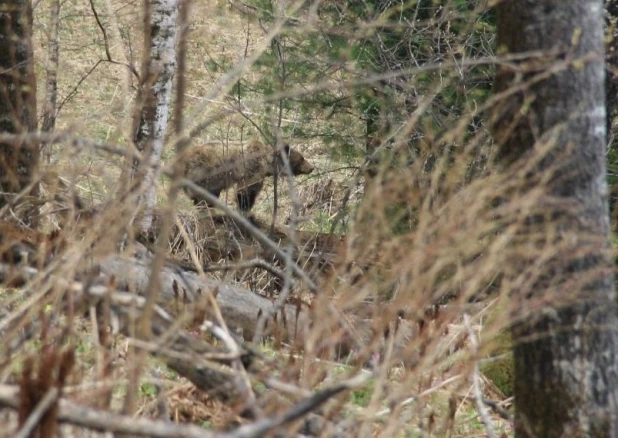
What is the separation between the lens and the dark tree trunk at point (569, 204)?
349cm

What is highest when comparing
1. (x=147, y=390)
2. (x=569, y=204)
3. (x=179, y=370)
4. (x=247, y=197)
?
(x=247, y=197)

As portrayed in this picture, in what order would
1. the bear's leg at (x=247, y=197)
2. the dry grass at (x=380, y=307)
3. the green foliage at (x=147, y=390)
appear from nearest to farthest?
the dry grass at (x=380, y=307) < the green foliage at (x=147, y=390) < the bear's leg at (x=247, y=197)

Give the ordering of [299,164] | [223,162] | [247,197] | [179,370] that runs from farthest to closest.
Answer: [299,164]
[247,197]
[223,162]
[179,370]

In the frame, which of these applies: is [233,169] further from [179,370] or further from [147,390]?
[179,370]

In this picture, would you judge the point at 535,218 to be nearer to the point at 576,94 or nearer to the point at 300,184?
the point at 576,94

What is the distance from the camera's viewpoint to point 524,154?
3.60 m

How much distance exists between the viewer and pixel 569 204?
344 cm

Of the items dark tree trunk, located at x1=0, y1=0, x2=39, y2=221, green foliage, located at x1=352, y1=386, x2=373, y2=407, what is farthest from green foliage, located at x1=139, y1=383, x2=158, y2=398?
dark tree trunk, located at x1=0, y1=0, x2=39, y2=221

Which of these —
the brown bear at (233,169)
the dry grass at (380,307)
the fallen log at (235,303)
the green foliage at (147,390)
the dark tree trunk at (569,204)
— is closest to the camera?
the dry grass at (380,307)

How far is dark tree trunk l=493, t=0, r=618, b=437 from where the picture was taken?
3.49 meters

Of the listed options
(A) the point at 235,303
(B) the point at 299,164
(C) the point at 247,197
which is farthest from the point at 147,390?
(B) the point at 299,164

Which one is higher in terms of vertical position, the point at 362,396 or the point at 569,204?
Answer: the point at 569,204

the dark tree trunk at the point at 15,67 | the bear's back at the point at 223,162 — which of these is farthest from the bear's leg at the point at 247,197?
the dark tree trunk at the point at 15,67

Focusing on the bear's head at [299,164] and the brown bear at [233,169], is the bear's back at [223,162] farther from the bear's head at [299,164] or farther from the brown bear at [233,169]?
the bear's head at [299,164]
